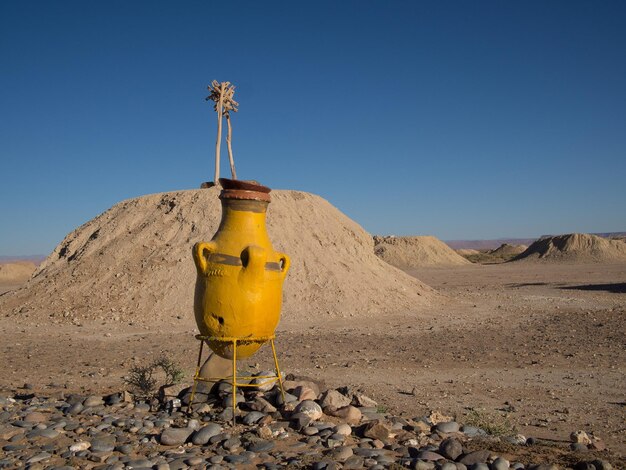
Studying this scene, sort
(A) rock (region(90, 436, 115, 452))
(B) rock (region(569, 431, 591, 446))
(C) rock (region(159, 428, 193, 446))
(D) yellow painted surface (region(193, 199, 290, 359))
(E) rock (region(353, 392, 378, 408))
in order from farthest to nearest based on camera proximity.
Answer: (E) rock (region(353, 392, 378, 408)), (D) yellow painted surface (region(193, 199, 290, 359)), (B) rock (region(569, 431, 591, 446)), (C) rock (region(159, 428, 193, 446)), (A) rock (region(90, 436, 115, 452))

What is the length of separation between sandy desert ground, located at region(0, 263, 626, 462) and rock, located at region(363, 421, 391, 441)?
168 cm

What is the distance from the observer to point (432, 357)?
33.0ft

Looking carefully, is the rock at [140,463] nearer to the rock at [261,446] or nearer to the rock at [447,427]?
the rock at [261,446]

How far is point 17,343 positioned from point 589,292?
2052 cm

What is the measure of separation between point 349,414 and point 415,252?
47593 mm

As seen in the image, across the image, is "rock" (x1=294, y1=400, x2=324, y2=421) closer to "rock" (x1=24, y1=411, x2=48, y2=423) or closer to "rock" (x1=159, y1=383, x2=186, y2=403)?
"rock" (x1=159, y1=383, x2=186, y2=403)

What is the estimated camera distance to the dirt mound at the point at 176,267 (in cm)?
1485

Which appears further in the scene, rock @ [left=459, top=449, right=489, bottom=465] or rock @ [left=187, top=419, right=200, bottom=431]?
rock @ [left=187, top=419, right=200, bottom=431]

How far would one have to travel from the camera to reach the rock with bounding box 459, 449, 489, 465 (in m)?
4.34

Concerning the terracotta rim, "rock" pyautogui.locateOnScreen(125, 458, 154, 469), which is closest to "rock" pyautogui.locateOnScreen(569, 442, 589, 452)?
"rock" pyautogui.locateOnScreen(125, 458, 154, 469)

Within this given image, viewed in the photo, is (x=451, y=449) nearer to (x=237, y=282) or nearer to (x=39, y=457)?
(x=237, y=282)

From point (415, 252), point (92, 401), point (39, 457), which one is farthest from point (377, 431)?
point (415, 252)

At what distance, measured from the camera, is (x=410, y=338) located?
12133 millimetres

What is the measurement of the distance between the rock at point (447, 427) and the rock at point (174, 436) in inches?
90.0
